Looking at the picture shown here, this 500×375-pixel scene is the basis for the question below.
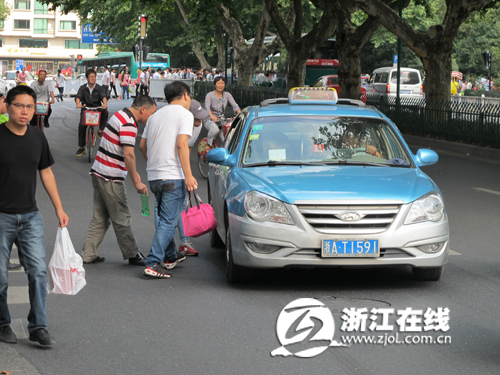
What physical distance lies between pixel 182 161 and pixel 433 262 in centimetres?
228

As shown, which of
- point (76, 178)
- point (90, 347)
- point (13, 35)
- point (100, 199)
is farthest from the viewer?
point (13, 35)

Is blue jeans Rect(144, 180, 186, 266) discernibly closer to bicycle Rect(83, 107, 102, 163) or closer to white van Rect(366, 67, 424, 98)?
bicycle Rect(83, 107, 102, 163)

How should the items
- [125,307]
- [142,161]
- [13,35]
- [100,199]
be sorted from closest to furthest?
1. [125,307]
2. [100,199]
3. [142,161]
4. [13,35]

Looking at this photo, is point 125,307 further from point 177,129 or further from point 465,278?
point 465,278

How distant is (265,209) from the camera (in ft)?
22.2

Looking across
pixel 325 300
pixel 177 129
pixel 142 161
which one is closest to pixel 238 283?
pixel 325 300

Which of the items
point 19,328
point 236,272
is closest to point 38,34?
point 236,272

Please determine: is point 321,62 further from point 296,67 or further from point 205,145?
point 205,145

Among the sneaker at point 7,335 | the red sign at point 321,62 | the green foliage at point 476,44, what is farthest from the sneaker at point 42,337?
the green foliage at point 476,44

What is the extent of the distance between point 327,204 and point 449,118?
16.0 metres

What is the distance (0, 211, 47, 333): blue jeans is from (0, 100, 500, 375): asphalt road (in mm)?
232

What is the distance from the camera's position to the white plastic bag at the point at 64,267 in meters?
5.73

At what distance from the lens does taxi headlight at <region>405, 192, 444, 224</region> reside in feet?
22.2

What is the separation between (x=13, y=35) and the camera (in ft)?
420
